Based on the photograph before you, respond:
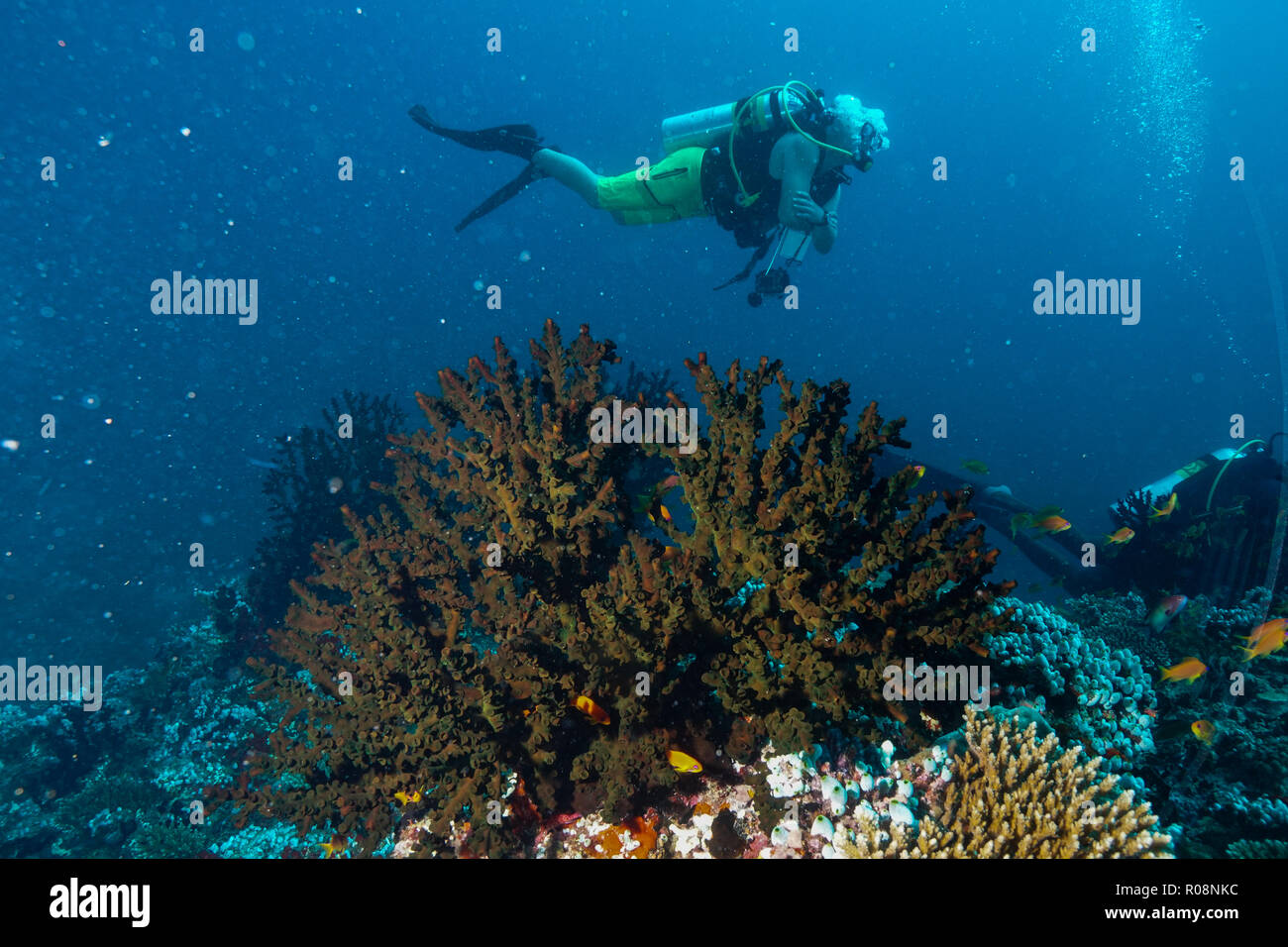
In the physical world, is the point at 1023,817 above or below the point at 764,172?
below

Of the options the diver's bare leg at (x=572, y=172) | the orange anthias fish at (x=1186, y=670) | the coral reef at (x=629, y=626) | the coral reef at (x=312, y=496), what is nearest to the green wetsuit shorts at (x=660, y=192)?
the diver's bare leg at (x=572, y=172)

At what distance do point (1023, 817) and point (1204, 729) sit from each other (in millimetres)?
2137

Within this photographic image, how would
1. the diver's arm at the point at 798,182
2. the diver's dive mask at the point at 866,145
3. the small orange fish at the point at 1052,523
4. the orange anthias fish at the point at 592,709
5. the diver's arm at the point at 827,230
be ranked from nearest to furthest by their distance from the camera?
the orange anthias fish at the point at 592,709
the small orange fish at the point at 1052,523
the diver's arm at the point at 798,182
the diver's dive mask at the point at 866,145
the diver's arm at the point at 827,230

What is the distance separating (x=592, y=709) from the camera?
3090mm

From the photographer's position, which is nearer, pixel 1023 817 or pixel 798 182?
pixel 1023 817

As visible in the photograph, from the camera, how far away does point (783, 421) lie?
3105 mm

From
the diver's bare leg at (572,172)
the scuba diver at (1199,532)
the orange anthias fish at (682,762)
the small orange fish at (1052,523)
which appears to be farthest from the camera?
the diver's bare leg at (572,172)

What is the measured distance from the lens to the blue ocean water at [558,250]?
3475 centimetres

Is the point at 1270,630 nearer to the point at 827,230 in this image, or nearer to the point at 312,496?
the point at 827,230

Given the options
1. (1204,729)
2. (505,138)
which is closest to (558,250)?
(505,138)

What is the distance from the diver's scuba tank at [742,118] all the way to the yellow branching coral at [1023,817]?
8844mm

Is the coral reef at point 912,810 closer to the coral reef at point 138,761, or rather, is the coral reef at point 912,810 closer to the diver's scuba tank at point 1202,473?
the coral reef at point 138,761

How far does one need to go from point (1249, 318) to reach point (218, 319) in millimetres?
156360

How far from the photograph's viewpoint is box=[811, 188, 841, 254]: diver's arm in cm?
908
